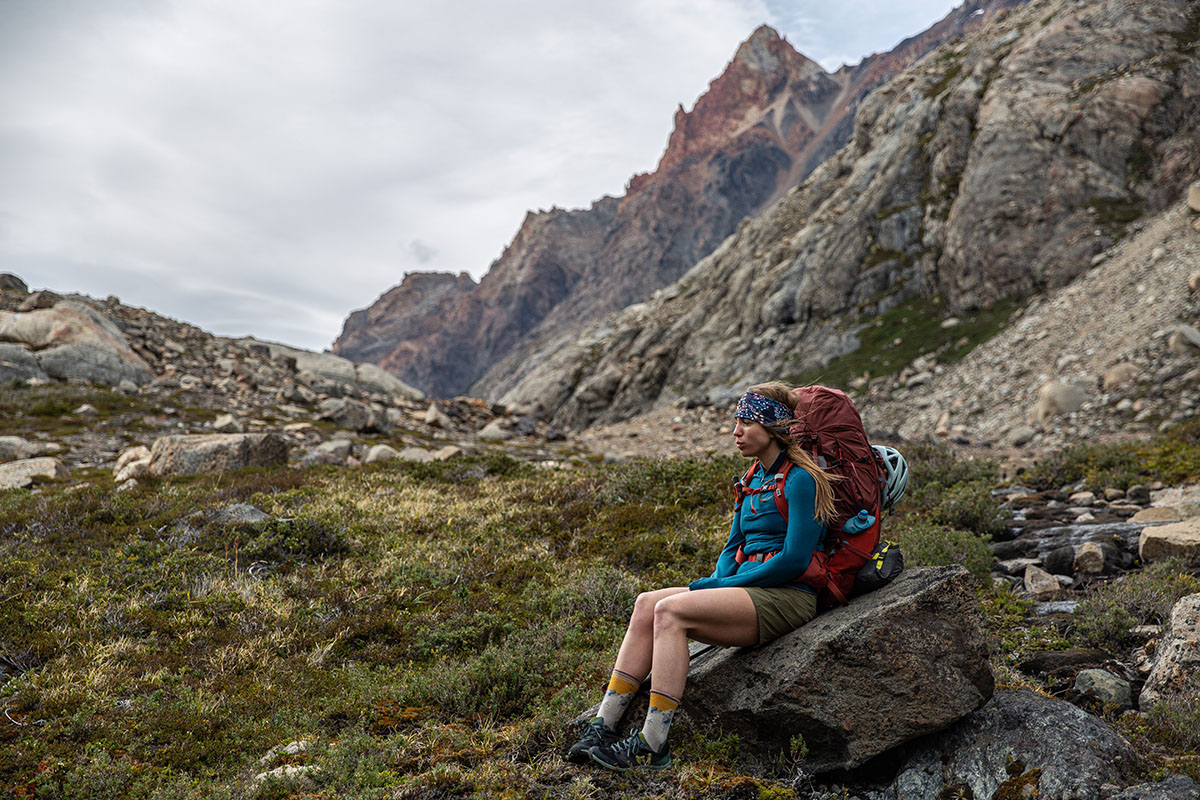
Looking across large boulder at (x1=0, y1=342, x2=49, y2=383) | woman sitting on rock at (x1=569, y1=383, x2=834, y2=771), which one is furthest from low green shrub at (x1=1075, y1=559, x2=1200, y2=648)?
large boulder at (x1=0, y1=342, x2=49, y2=383)

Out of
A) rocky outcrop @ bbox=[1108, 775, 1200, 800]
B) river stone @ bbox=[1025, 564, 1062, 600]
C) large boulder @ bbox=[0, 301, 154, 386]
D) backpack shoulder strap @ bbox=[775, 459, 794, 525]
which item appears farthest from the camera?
large boulder @ bbox=[0, 301, 154, 386]

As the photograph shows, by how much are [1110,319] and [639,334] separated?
40264mm

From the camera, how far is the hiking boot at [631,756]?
4148 millimetres

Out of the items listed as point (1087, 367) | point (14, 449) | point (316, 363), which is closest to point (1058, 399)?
point (1087, 367)

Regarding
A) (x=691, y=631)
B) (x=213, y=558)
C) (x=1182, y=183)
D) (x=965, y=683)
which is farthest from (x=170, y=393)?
(x=1182, y=183)

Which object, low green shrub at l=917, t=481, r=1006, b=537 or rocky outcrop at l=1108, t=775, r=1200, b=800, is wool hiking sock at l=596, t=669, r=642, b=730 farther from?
low green shrub at l=917, t=481, r=1006, b=537

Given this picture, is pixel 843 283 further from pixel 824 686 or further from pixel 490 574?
pixel 824 686

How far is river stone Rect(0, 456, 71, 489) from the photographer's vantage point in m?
13.4

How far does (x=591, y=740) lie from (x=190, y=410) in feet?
80.7

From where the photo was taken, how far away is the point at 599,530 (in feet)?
34.7

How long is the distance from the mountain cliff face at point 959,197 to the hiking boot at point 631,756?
101 feet

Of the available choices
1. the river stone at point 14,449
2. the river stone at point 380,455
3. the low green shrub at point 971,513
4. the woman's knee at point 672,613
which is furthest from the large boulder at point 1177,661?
the river stone at point 14,449

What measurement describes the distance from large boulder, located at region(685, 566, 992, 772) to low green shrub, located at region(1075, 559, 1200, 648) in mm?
2465

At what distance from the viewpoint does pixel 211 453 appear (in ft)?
46.6
